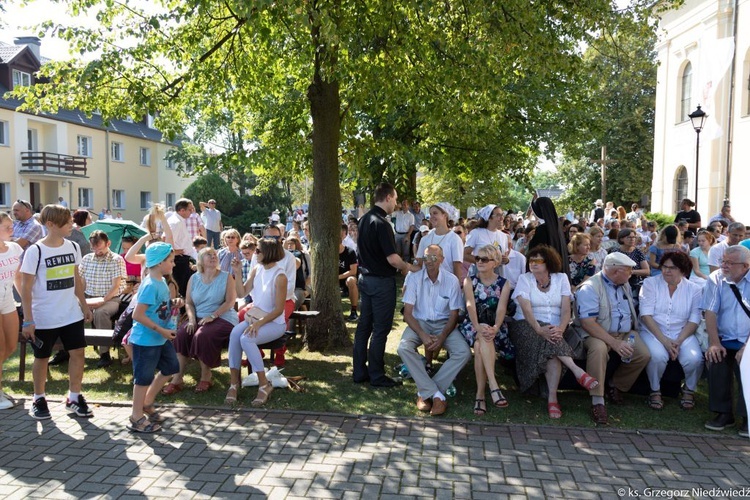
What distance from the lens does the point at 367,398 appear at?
→ 6184 millimetres

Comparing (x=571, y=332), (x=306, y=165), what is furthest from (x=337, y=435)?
(x=306, y=165)

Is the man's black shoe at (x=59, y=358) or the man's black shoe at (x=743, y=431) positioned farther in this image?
the man's black shoe at (x=59, y=358)

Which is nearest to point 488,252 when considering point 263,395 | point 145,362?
point 263,395

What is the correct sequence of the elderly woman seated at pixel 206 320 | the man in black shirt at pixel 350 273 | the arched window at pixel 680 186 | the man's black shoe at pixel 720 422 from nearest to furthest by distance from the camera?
the man's black shoe at pixel 720 422 < the elderly woman seated at pixel 206 320 < the man in black shirt at pixel 350 273 < the arched window at pixel 680 186

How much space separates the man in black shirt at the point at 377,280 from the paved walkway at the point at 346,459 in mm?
1077

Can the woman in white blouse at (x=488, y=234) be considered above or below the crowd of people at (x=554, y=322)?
above

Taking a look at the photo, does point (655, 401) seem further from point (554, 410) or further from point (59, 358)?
point (59, 358)

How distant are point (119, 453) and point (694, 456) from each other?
4526 millimetres

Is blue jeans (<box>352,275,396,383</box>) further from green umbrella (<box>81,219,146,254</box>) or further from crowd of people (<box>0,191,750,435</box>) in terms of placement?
green umbrella (<box>81,219,146,254</box>)

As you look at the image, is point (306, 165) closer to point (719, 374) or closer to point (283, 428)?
point (283, 428)

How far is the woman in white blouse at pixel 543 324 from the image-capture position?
5.86 m

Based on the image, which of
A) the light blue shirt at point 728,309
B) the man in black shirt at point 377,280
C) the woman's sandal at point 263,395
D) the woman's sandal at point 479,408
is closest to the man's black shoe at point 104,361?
the woman's sandal at point 263,395

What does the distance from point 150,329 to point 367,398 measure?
7.34 feet

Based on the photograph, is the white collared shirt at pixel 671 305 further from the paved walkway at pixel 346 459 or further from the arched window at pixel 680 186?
the arched window at pixel 680 186
